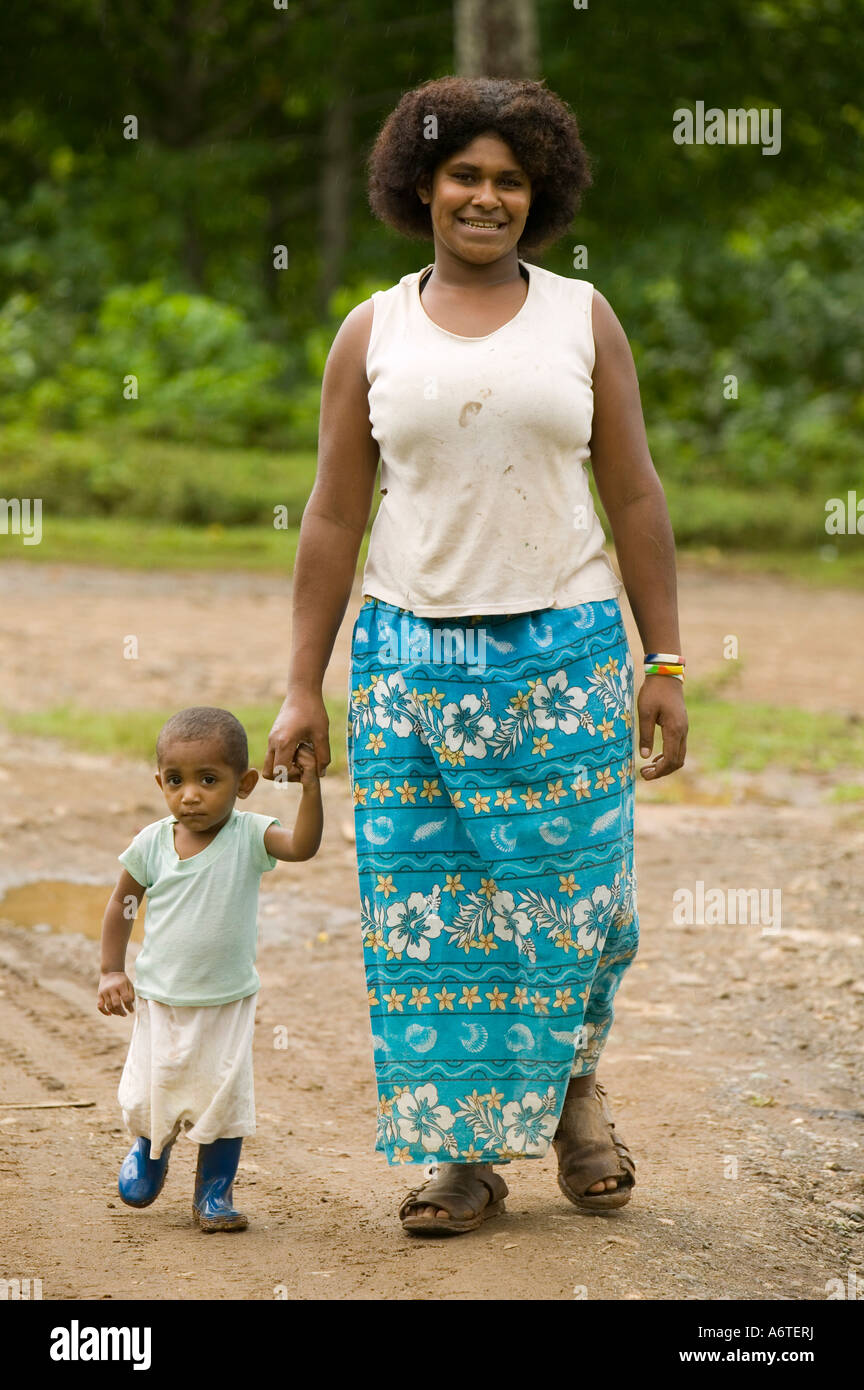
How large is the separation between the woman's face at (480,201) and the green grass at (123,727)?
4037 millimetres

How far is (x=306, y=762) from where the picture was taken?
3.06m

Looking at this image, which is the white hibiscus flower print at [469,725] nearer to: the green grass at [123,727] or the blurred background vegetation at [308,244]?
the green grass at [123,727]

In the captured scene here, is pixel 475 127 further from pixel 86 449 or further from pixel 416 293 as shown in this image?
pixel 86 449

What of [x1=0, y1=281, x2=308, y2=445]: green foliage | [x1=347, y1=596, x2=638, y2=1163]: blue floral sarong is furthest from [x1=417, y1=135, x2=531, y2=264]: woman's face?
[x1=0, y1=281, x2=308, y2=445]: green foliage

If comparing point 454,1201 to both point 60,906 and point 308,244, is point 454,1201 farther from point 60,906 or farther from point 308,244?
point 308,244

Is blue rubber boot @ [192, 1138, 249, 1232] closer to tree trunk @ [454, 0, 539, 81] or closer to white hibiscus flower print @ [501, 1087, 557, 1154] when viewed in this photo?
white hibiscus flower print @ [501, 1087, 557, 1154]

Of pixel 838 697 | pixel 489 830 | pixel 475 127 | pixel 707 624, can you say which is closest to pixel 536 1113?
pixel 489 830

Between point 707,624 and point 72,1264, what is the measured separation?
8.28 meters

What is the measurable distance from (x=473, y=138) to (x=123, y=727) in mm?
4755

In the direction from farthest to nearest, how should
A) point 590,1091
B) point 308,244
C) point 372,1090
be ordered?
1. point 308,244
2. point 372,1090
3. point 590,1091

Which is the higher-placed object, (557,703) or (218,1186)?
(557,703)

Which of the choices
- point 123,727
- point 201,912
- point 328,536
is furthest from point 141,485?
point 201,912

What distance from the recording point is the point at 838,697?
904 centimetres

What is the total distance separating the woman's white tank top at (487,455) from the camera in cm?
289
